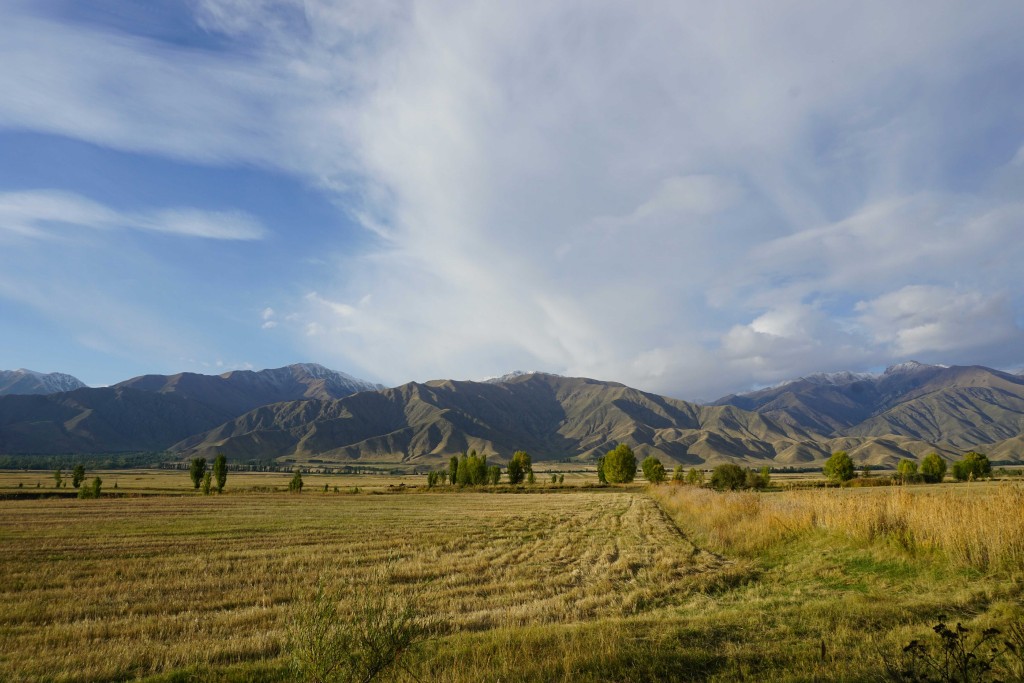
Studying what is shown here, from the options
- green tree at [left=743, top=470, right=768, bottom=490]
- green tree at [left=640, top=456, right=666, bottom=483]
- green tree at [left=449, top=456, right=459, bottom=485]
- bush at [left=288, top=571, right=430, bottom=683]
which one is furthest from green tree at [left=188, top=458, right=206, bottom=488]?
bush at [left=288, top=571, right=430, bottom=683]

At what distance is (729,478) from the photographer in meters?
87.3

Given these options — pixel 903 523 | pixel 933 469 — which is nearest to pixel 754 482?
pixel 933 469

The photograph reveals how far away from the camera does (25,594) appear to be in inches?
630

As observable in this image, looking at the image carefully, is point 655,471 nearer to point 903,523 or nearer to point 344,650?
point 903,523

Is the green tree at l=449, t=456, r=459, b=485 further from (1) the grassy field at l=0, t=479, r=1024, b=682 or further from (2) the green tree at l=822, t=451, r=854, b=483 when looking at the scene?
(1) the grassy field at l=0, t=479, r=1024, b=682

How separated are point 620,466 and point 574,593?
10053cm

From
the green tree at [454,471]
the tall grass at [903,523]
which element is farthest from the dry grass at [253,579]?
the green tree at [454,471]

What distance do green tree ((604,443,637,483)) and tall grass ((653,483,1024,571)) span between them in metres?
84.7

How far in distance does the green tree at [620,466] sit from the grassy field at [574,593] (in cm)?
8405

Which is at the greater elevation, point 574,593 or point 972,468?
point 574,593

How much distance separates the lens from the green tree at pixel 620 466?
111 meters

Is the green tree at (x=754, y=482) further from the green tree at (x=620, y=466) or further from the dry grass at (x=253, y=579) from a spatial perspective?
the dry grass at (x=253, y=579)

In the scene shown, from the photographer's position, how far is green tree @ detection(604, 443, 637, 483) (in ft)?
365

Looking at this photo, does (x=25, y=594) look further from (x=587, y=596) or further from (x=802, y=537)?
(x=802, y=537)
